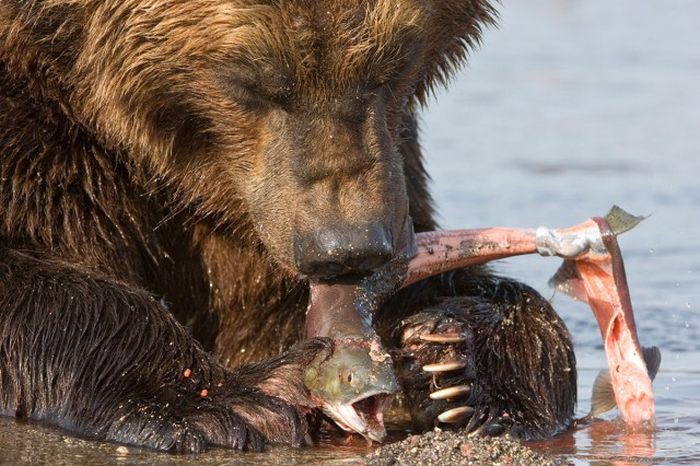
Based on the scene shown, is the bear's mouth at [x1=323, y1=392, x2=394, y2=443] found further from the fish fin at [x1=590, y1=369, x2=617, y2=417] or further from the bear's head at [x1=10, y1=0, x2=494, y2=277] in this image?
the fish fin at [x1=590, y1=369, x2=617, y2=417]

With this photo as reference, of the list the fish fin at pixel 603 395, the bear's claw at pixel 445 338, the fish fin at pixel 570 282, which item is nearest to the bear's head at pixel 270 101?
the bear's claw at pixel 445 338

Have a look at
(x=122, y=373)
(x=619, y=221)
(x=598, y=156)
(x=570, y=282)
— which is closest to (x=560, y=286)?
(x=570, y=282)

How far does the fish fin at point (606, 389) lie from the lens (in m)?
6.43

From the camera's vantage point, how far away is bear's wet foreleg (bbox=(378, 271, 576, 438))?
20.2 ft

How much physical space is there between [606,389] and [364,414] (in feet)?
4.10

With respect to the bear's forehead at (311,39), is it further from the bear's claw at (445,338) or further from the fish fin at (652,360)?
the fish fin at (652,360)

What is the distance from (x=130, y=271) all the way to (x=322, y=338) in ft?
3.82

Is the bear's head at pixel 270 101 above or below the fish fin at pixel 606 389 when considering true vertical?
above

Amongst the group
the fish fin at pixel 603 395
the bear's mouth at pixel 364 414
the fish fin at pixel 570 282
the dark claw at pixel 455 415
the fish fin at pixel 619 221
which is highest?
the fish fin at pixel 619 221

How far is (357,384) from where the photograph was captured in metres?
5.45

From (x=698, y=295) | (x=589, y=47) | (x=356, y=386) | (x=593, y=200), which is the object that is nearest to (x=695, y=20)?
(x=589, y=47)

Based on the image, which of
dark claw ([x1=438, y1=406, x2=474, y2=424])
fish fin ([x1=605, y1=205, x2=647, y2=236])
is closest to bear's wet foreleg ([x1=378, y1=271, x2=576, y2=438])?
dark claw ([x1=438, y1=406, x2=474, y2=424])

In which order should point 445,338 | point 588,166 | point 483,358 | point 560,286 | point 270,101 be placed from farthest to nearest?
point 588,166 → point 560,286 → point 483,358 → point 445,338 → point 270,101

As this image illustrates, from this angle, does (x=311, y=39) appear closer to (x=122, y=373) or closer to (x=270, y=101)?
(x=270, y=101)
